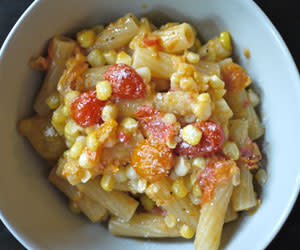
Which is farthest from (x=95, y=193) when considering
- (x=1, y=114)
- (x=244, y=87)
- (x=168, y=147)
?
(x=244, y=87)

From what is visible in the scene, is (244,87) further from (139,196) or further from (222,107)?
(139,196)

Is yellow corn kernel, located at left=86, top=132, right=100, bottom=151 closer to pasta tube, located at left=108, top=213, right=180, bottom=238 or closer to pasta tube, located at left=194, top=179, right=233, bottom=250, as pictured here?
pasta tube, located at left=108, top=213, right=180, bottom=238

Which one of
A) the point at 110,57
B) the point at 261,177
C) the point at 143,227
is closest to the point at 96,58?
the point at 110,57

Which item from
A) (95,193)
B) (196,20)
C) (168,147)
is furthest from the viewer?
(196,20)

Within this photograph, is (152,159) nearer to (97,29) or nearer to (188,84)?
(188,84)

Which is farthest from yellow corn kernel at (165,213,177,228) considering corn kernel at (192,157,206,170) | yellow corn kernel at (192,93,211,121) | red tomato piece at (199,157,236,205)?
yellow corn kernel at (192,93,211,121)

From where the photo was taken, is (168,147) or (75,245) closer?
(168,147)
